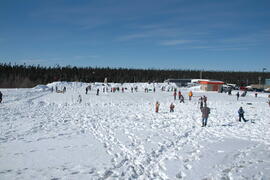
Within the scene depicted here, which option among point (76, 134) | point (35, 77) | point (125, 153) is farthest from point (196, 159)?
point (35, 77)

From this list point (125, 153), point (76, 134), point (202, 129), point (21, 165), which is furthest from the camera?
point (202, 129)

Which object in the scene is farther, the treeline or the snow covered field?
the treeline

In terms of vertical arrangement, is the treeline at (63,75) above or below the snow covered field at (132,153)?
above

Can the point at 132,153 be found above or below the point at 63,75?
below

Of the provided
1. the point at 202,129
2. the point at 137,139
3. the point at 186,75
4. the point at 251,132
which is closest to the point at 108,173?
the point at 137,139

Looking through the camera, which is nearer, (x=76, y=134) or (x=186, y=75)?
(x=76, y=134)

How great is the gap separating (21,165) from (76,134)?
3.92 meters

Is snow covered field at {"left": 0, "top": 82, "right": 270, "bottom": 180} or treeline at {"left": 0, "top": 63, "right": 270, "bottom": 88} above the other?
treeline at {"left": 0, "top": 63, "right": 270, "bottom": 88}

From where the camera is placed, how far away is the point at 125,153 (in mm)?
7133

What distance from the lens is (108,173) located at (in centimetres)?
551

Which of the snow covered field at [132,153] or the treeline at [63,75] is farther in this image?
the treeline at [63,75]

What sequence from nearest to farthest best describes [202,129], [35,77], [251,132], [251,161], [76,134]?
[251,161] < [76,134] < [251,132] < [202,129] < [35,77]

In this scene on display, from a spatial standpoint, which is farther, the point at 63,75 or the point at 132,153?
the point at 63,75

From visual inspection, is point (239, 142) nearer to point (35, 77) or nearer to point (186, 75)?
point (35, 77)
